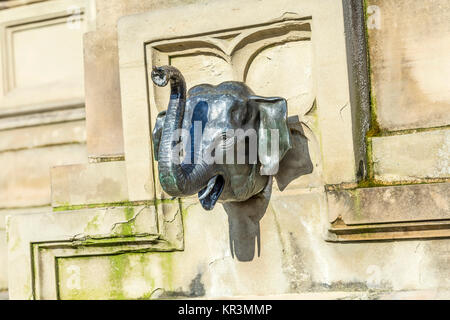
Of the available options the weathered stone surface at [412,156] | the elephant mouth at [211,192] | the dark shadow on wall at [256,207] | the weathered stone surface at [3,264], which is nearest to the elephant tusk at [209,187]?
the elephant mouth at [211,192]

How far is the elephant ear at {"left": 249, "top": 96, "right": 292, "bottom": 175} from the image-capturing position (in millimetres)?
3459

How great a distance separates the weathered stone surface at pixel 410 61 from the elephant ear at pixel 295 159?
321 mm

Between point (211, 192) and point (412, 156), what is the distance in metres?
0.76

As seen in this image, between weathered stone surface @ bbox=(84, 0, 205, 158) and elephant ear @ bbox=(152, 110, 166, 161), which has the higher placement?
weathered stone surface @ bbox=(84, 0, 205, 158)

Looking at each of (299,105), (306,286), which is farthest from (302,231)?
(299,105)

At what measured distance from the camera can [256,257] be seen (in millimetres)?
3656

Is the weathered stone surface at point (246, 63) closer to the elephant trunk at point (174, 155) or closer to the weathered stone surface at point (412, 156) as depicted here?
the weathered stone surface at point (412, 156)

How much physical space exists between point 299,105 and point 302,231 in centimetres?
49

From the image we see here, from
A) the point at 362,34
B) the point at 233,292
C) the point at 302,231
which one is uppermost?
the point at 362,34

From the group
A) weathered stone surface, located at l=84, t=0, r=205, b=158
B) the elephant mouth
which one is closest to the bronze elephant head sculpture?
the elephant mouth

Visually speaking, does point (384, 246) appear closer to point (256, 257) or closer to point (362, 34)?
point (256, 257)

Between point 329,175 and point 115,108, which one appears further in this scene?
point 115,108

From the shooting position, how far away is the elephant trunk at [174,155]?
10.2 feet

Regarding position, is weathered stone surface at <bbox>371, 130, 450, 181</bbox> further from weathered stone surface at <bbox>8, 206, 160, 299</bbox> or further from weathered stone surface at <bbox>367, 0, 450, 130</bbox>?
weathered stone surface at <bbox>8, 206, 160, 299</bbox>
